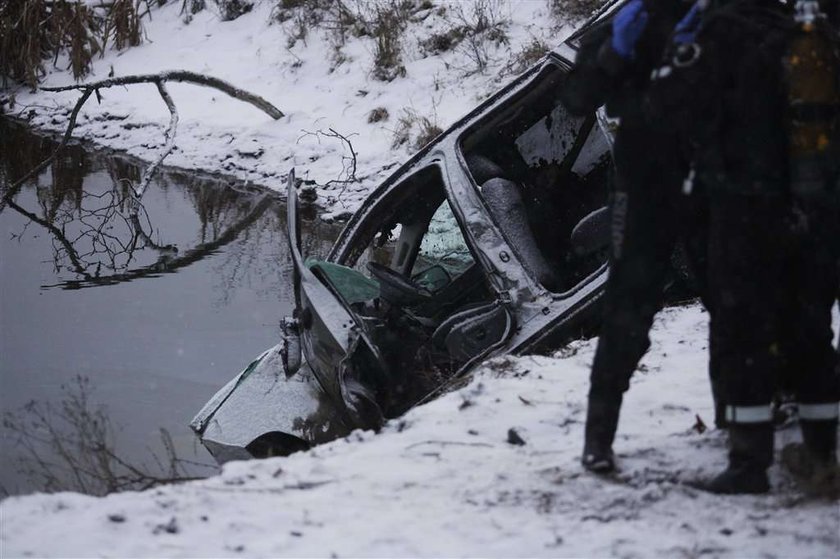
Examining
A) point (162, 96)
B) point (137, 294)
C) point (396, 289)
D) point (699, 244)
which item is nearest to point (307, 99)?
point (162, 96)

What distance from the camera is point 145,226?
1088cm

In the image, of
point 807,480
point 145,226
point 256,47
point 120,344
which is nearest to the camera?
point 807,480

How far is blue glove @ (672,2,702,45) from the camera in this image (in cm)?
312

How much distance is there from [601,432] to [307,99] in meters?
11.6

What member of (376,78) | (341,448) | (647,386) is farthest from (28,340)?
(376,78)

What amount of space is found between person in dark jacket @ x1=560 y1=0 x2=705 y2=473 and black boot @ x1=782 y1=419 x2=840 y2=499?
0.56m

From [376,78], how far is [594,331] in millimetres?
9515

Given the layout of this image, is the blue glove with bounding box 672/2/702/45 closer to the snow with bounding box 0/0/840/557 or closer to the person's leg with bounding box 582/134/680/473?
the person's leg with bounding box 582/134/680/473

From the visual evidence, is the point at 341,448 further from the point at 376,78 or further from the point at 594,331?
the point at 376,78

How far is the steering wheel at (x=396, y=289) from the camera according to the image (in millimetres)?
5504

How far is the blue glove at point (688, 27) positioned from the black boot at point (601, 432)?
44.6 inches

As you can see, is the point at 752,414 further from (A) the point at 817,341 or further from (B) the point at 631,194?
(B) the point at 631,194

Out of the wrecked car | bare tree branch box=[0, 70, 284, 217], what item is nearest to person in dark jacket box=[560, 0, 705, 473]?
the wrecked car

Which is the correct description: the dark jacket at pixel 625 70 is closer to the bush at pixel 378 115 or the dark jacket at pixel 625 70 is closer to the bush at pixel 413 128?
the bush at pixel 413 128
